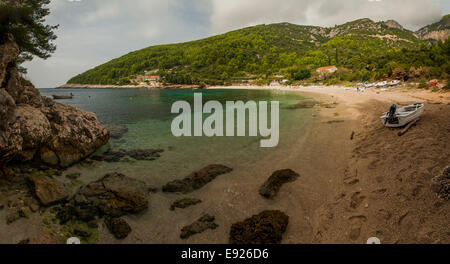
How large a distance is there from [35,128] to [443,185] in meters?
14.4

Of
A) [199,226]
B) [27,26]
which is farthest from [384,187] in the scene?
[27,26]

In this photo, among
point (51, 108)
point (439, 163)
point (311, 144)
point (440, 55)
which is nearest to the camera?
point (439, 163)

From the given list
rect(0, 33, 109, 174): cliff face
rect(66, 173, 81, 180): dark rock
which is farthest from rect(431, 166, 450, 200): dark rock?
rect(0, 33, 109, 174): cliff face

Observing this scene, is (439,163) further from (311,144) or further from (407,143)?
(311,144)

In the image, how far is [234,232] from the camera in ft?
16.9

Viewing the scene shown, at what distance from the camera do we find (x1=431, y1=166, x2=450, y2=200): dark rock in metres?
4.70

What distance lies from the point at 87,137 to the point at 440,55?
196ft

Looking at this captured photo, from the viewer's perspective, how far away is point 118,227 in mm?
5336

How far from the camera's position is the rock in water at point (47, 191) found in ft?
19.6

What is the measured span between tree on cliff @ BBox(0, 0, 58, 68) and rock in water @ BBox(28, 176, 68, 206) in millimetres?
6729

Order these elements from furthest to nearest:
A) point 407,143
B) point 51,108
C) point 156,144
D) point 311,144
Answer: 1. point 156,144
2. point 311,144
3. point 51,108
4. point 407,143

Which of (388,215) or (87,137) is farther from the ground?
(87,137)

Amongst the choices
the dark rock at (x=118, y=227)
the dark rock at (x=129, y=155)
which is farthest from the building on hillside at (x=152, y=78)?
the dark rock at (x=118, y=227)

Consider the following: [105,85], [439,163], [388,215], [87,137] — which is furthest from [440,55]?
[105,85]
